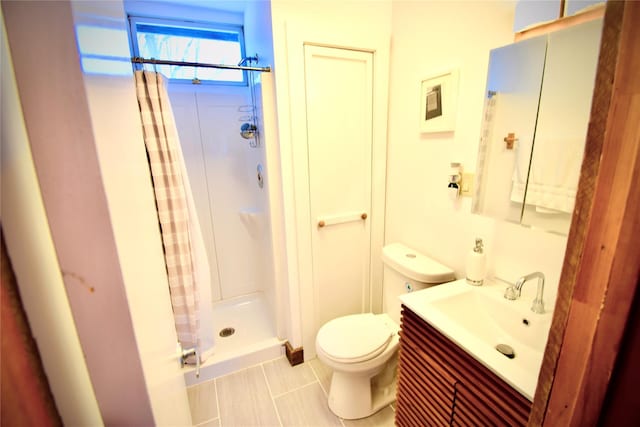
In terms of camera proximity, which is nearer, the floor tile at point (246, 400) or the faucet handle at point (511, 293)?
the faucet handle at point (511, 293)

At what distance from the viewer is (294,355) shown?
6.28ft

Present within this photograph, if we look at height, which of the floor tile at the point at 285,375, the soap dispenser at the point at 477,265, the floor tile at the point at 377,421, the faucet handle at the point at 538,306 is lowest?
the floor tile at the point at 377,421

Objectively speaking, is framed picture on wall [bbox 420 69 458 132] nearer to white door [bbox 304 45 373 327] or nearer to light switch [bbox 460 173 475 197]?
light switch [bbox 460 173 475 197]

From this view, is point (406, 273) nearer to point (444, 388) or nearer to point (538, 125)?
point (444, 388)

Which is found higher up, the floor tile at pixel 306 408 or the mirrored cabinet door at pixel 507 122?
the mirrored cabinet door at pixel 507 122

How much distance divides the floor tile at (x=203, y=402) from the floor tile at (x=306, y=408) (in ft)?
1.20

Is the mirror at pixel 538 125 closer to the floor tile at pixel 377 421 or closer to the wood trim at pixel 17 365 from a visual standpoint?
the floor tile at pixel 377 421

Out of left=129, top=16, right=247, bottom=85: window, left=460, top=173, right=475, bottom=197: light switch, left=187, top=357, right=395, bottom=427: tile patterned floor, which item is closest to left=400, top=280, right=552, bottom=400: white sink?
left=460, top=173, right=475, bottom=197: light switch

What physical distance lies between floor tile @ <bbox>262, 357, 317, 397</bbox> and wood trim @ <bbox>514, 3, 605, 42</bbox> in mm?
2063

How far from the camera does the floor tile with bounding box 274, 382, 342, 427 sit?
1.54 metres

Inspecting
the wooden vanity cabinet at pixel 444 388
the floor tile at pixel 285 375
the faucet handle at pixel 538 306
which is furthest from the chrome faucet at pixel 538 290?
the floor tile at pixel 285 375

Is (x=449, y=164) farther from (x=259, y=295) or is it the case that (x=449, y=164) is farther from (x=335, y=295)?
(x=259, y=295)

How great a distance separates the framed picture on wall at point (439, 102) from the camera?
4.52 feet

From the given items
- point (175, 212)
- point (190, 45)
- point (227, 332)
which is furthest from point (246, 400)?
point (190, 45)
